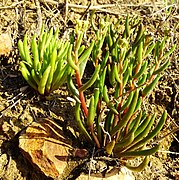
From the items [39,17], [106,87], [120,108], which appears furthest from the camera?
[39,17]

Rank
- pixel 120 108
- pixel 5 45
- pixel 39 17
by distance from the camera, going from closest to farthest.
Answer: pixel 120 108, pixel 5 45, pixel 39 17

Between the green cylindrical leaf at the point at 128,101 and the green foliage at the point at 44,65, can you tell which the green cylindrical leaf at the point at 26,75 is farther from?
the green cylindrical leaf at the point at 128,101

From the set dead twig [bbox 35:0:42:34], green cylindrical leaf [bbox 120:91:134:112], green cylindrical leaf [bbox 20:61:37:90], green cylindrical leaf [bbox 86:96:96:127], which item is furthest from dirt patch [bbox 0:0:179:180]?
green cylindrical leaf [bbox 120:91:134:112]

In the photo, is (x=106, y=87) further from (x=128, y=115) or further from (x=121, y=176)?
(x=121, y=176)

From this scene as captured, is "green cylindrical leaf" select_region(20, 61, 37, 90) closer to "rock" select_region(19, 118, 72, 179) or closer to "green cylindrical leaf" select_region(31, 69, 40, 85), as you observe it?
"green cylindrical leaf" select_region(31, 69, 40, 85)

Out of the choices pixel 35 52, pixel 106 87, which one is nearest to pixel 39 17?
pixel 35 52

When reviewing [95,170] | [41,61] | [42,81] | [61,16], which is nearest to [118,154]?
[95,170]
